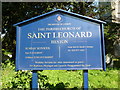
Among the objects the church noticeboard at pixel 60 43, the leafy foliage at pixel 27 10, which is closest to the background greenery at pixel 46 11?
the leafy foliage at pixel 27 10

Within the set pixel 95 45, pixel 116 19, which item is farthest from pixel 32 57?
pixel 116 19

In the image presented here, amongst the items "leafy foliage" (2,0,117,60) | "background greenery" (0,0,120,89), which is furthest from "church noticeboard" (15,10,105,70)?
"leafy foliage" (2,0,117,60)

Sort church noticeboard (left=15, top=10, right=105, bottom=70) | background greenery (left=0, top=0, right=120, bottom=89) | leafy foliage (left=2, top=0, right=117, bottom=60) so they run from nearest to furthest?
church noticeboard (left=15, top=10, right=105, bottom=70) < background greenery (left=0, top=0, right=120, bottom=89) < leafy foliage (left=2, top=0, right=117, bottom=60)

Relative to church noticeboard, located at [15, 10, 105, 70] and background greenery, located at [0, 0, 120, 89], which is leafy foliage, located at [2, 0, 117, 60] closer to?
background greenery, located at [0, 0, 120, 89]

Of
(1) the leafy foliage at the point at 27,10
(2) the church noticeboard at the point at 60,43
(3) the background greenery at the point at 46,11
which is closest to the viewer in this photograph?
(2) the church noticeboard at the point at 60,43

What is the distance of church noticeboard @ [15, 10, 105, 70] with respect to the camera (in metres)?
3.42

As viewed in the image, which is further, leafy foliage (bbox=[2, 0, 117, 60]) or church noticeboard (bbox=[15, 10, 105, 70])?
leafy foliage (bbox=[2, 0, 117, 60])

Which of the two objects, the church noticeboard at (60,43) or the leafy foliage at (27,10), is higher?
the leafy foliage at (27,10)

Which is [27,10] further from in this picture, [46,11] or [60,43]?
[60,43]

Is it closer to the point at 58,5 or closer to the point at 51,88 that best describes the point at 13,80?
the point at 51,88

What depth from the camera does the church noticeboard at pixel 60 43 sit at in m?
3.42

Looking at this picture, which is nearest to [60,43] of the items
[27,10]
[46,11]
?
[46,11]

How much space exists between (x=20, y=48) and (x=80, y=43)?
4.48 ft

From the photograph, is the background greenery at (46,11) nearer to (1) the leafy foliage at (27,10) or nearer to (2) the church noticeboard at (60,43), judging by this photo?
(1) the leafy foliage at (27,10)
